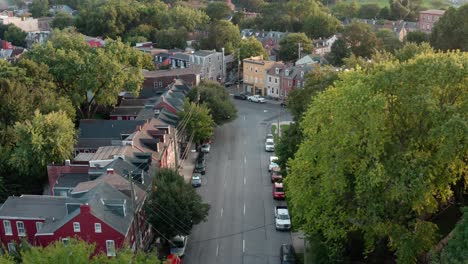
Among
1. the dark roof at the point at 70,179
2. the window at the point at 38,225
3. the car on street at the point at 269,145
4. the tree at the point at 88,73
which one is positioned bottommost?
the car on street at the point at 269,145

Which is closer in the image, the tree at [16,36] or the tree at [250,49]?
the tree at [250,49]

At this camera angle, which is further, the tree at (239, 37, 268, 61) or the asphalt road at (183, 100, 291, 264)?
the tree at (239, 37, 268, 61)

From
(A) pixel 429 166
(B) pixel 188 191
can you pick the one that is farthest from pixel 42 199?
(A) pixel 429 166

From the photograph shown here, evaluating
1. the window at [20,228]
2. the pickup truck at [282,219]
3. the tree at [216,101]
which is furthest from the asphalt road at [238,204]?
the window at [20,228]

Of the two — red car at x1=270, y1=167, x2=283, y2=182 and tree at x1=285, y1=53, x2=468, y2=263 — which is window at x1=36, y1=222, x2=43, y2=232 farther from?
red car at x1=270, y1=167, x2=283, y2=182

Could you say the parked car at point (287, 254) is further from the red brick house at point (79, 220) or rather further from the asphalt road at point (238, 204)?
the red brick house at point (79, 220)

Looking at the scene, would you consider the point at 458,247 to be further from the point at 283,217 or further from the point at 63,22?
the point at 63,22

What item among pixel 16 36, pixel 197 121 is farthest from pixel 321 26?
pixel 16 36

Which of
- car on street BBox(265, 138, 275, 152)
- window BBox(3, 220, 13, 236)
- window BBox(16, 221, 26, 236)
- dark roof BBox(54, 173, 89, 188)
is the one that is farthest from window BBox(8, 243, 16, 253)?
car on street BBox(265, 138, 275, 152)
